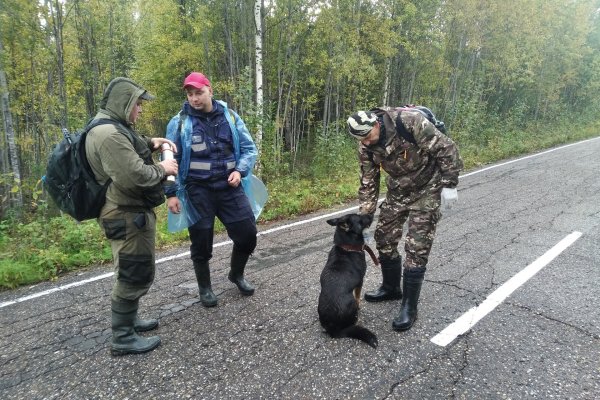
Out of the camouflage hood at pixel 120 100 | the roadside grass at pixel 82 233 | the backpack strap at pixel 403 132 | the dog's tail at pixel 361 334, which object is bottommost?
the dog's tail at pixel 361 334

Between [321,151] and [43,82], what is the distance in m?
11.9

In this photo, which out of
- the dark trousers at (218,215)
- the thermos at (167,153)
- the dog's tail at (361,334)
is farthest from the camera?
the dark trousers at (218,215)

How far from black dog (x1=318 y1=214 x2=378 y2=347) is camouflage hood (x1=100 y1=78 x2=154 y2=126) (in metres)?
1.95

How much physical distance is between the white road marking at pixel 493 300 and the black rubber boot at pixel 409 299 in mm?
251

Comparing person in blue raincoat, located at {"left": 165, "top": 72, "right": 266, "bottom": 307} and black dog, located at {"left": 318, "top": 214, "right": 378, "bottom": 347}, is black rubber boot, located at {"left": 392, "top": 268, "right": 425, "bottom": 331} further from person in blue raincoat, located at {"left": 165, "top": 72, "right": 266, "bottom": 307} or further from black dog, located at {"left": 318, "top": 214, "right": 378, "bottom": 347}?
person in blue raincoat, located at {"left": 165, "top": 72, "right": 266, "bottom": 307}

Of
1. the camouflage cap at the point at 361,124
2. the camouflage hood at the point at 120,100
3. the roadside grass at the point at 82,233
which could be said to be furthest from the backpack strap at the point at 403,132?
the roadside grass at the point at 82,233

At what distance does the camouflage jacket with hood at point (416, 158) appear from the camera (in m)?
3.04

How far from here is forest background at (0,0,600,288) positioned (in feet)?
28.0

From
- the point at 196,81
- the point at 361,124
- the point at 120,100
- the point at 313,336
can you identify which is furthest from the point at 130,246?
the point at 361,124

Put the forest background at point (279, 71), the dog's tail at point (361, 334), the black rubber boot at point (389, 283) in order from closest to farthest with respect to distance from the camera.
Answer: the dog's tail at point (361, 334)
the black rubber boot at point (389, 283)
the forest background at point (279, 71)

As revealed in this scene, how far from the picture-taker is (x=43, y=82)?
14.6m

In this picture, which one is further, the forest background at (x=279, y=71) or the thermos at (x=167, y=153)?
the forest background at (x=279, y=71)

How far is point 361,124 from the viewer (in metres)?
2.98

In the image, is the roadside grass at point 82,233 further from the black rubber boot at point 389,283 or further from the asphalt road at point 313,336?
the black rubber boot at point 389,283
